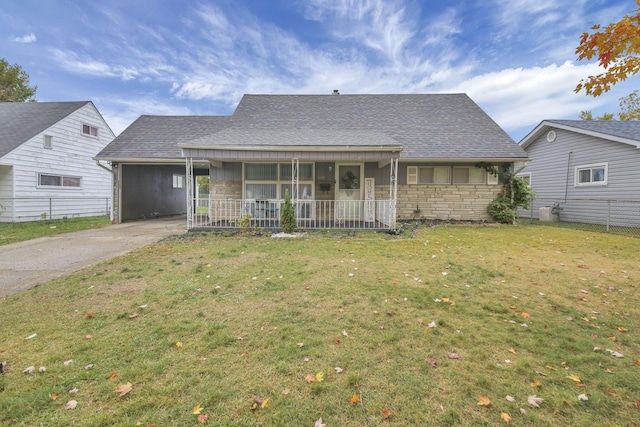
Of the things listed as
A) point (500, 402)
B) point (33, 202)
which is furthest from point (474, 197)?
point (33, 202)

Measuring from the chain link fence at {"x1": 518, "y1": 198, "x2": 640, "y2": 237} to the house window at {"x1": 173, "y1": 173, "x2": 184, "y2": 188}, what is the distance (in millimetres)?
19113

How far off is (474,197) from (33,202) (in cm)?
1928

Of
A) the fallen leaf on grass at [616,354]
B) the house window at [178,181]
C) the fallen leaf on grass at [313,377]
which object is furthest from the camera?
the house window at [178,181]

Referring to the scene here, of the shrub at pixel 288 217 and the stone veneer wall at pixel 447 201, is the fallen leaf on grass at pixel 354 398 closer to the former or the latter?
the shrub at pixel 288 217

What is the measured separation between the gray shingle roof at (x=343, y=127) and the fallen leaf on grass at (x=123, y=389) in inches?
308

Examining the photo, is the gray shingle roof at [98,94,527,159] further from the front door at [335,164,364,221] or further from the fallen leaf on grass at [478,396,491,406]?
the fallen leaf on grass at [478,396,491,406]

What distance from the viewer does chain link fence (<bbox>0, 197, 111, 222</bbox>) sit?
12.0 metres

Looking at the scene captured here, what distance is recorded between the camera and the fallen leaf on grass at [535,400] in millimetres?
1903

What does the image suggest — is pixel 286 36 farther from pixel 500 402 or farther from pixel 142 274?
pixel 500 402

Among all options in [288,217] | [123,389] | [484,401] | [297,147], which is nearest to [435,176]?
[297,147]

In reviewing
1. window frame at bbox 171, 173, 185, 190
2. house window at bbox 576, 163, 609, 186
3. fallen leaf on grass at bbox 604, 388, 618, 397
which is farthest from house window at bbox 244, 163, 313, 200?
house window at bbox 576, 163, 609, 186

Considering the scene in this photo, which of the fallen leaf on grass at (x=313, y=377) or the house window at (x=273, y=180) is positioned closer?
the fallen leaf on grass at (x=313, y=377)

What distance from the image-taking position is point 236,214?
10.4 meters

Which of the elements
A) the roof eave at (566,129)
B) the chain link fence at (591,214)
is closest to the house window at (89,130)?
the chain link fence at (591,214)
